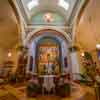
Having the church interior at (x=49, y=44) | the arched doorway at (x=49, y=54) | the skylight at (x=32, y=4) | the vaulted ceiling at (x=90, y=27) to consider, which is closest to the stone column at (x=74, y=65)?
the church interior at (x=49, y=44)

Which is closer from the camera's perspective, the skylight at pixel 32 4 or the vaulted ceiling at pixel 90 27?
the vaulted ceiling at pixel 90 27

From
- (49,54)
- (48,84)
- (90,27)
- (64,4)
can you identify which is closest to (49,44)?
(49,54)

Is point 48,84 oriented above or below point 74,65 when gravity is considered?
below

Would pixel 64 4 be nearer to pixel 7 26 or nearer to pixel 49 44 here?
pixel 49 44

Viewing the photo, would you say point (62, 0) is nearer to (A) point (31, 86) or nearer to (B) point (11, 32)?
(B) point (11, 32)

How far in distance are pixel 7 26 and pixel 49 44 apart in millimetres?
5622

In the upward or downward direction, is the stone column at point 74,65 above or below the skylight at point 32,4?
below

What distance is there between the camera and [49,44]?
16.5 m

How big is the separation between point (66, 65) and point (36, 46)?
434 centimetres

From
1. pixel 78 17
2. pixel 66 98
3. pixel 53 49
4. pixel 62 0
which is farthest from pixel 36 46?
pixel 66 98

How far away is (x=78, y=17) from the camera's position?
1070 cm

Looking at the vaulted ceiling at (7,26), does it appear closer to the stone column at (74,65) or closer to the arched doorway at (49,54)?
the arched doorway at (49,54)

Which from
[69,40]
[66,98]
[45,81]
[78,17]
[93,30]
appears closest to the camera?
[66,98]

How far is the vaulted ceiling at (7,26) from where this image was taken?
32.3 feet
